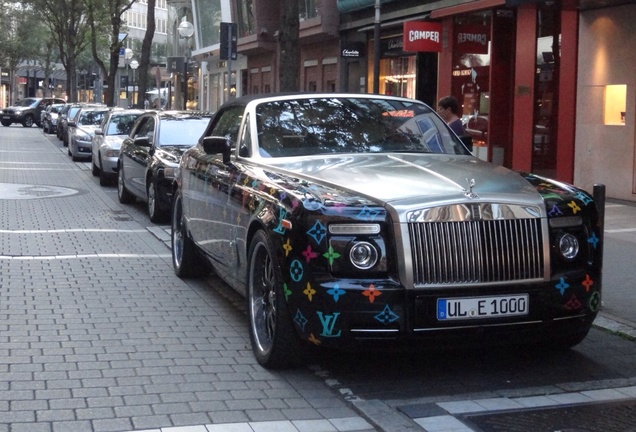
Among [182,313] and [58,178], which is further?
[58,178]

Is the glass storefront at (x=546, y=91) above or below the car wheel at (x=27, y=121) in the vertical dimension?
above

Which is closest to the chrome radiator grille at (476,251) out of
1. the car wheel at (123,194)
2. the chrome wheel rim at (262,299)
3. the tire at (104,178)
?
the chrome wheel rim at (262,299)

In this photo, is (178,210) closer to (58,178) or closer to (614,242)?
(614,242)

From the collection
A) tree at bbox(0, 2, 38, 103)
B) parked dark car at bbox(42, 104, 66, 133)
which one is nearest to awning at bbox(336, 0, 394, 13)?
Result: parked dark car at bbox(42, 104, 66, 133)

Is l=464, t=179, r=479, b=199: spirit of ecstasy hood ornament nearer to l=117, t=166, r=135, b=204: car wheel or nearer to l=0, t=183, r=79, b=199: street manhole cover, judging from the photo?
l=117, t=166, r=135, b=204: car wheel

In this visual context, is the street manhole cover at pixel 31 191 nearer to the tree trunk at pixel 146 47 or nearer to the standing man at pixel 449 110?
the standing man at pixel 449 110

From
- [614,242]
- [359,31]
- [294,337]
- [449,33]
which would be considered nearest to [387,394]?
[294,337]

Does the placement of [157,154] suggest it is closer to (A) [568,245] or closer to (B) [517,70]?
(B) [517,70]

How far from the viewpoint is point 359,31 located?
93.5 feet

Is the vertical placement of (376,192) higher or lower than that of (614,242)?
higher

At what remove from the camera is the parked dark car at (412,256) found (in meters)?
5.70

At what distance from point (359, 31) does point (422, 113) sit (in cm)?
2107

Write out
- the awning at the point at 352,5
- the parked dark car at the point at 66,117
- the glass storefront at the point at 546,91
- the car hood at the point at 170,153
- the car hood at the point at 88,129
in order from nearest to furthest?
the car hood at the point at 170,153 → the glass storefront at the point at 546,91 → the awning at the point at 352,5 → the car hood at the point at 88,129 → the parked dark car at the point at 66,117

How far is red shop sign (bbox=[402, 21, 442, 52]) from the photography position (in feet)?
74.0
